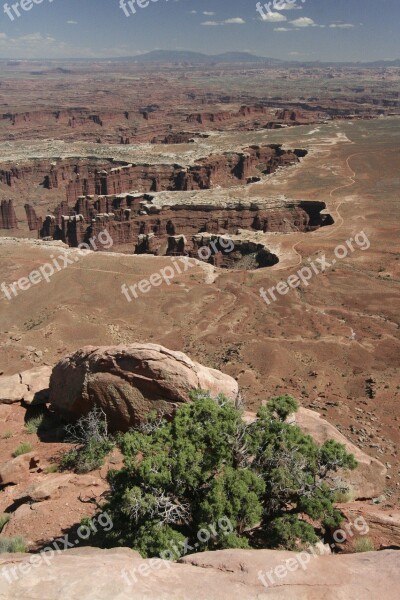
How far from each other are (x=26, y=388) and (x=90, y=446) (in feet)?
19.2

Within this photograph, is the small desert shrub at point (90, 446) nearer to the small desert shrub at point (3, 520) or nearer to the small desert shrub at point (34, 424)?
the small desert shrub at point (34, 424)

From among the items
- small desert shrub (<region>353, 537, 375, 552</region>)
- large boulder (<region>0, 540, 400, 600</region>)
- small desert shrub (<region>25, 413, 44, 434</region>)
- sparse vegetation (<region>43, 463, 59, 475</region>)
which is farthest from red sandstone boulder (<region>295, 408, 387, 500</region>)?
small desert shrub (<region>25, 413, 44, 434</region>)

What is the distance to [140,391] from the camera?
1454 centimetres

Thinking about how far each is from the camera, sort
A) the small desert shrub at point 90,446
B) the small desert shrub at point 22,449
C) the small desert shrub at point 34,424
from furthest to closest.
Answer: the small desert shrub at point 34,424 < the small desert shrub at point 22,449 < the small desert shrub at point 90,446

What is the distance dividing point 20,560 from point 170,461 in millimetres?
3138

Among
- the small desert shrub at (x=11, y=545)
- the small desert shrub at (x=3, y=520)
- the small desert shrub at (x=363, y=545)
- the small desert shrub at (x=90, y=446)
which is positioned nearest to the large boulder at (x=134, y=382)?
the small desert shrub at (x=90, y=446)

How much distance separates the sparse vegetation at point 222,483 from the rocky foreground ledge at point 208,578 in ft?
3.27

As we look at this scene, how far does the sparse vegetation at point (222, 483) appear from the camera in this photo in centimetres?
899

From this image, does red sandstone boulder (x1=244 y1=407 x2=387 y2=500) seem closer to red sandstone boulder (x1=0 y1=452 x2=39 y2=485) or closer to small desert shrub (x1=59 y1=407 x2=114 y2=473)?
small desert shrub (x1=59 y1=407 x2=114 y2=473)

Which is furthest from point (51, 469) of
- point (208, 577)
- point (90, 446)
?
point (208, 577)

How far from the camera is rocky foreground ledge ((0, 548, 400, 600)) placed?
22.2ft

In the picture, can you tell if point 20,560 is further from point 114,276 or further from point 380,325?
point 114,276

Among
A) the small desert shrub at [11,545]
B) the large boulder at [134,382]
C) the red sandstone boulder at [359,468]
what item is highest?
the large boulder at [134,382]

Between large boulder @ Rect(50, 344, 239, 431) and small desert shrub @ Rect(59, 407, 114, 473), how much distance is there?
464 millimetres
